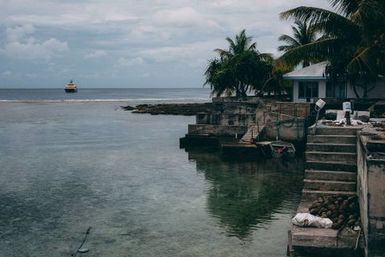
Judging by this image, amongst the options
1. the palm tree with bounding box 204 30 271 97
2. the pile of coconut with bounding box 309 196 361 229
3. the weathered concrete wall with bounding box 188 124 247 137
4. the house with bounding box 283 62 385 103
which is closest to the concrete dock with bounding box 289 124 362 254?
the pile of coconut with bounding box 309 196 361 229

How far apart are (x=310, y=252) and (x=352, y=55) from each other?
52.3 feet

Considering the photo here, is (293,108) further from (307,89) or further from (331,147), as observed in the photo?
(331,147)

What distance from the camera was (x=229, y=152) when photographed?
25.1 m

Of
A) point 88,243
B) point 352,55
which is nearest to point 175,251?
point 88,243

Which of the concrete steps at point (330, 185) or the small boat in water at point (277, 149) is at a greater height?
the concrete steps at point (330, 185)

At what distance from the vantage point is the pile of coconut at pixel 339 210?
10913 millimetres

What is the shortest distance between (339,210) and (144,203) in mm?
7168

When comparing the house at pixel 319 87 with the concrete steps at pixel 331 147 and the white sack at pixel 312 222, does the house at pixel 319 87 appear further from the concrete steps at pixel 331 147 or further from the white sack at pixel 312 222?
the white sack at pixel 312 222

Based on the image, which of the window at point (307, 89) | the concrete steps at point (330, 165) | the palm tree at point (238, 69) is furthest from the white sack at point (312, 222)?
the palm tree at point (238, 69)

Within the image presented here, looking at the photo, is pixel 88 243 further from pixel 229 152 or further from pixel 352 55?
pixel 352 55

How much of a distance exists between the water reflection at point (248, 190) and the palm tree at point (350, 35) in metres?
5.76

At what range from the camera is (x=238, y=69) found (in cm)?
4188

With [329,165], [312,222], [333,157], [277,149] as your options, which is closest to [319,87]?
[277,149]

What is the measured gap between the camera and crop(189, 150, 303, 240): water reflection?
1412cm
